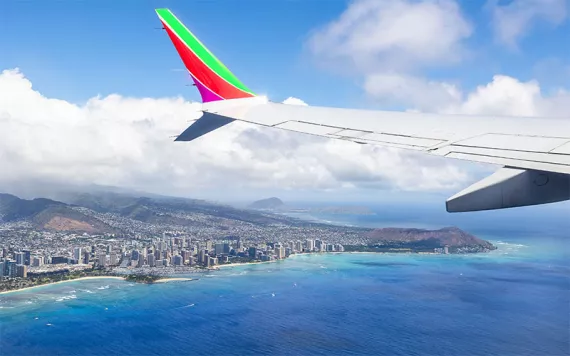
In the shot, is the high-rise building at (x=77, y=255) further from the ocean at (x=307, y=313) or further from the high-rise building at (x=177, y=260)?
the high-rise building at (x=177, y=260)

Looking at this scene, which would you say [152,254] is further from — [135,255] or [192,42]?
[192,42]

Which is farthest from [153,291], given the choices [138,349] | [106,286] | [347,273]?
A: [347,273]

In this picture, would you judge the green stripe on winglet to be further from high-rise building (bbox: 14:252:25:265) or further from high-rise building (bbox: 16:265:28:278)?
high-rise building (bbox: 14:252:25:265)

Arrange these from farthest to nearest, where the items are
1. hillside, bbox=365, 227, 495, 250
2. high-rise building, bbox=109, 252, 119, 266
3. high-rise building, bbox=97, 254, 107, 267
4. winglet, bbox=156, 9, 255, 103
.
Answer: hillside, bbox=365, 227, 495, 250 < high-rise building, bbox=109, 252, 119, 266 < high-rise building, bbox=97, 254, 107, 267 < winglet, bbox=156, 9, 255, 103

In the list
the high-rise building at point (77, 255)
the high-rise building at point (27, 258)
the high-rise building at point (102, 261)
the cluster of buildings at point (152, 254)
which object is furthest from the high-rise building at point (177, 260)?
the high-rise building at point (27, 258)

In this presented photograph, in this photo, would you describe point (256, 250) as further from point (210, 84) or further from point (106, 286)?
point (210, 84)

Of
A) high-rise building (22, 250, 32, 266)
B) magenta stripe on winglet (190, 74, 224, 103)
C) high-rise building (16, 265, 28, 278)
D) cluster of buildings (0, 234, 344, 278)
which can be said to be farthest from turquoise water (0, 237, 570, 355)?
magenta stripe on winglet (190, 74, 224, 103)

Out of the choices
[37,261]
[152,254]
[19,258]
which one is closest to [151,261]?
[152,254]
